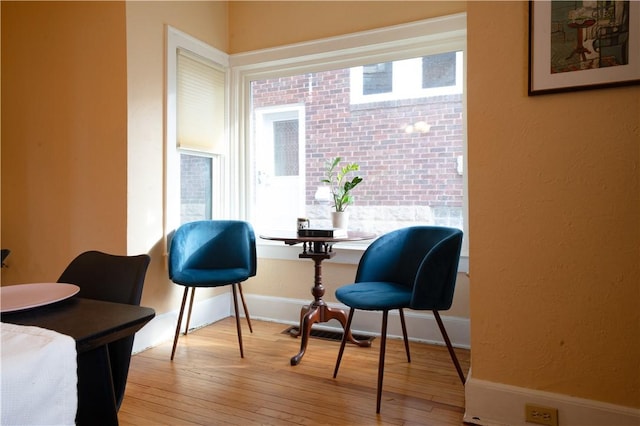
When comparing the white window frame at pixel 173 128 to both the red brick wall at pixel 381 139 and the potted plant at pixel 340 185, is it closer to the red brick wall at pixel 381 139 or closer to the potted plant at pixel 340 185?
the red brick wall at pixel 381 139

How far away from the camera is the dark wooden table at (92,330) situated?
0.91m

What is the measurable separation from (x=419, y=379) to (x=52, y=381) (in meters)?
2.04

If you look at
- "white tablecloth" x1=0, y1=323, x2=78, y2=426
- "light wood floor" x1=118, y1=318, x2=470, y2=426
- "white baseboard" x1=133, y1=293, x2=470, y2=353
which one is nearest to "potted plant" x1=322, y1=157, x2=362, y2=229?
"white baseboard" x1=133, y1=293, x2=470, y2=353

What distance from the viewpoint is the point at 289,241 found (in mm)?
2627

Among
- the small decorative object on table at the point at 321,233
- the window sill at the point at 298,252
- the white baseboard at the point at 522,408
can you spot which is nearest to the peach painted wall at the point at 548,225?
the white baseboard at the point at 522,408

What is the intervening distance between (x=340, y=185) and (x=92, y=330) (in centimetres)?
255

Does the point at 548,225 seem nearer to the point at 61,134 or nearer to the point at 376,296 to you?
the point at 376,296

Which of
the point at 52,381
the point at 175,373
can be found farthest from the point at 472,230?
the point at 175,373

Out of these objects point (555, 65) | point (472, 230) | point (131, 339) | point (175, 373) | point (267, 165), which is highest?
point (555, 65)

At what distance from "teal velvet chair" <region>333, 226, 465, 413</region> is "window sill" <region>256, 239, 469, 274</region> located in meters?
0.50

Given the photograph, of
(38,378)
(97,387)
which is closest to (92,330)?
(38,378)

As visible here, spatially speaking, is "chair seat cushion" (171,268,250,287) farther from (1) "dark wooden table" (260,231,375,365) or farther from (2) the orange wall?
(2) the orange wall

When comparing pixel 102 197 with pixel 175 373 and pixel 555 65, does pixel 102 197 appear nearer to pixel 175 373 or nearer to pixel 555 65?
pixel 175 373

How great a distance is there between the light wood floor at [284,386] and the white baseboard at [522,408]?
12 centimetres
